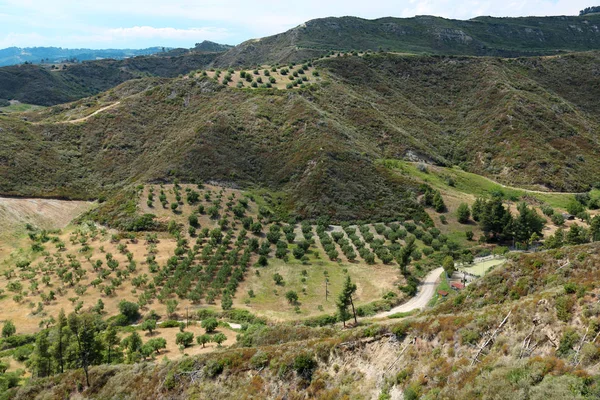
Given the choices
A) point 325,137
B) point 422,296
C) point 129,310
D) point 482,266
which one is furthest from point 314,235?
point 129,310

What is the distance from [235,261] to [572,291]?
176 ft

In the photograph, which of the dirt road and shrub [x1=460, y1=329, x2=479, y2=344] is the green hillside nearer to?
the dirt road

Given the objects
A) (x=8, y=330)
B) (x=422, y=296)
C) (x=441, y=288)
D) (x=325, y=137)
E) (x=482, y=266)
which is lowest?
(x=422, y=296)

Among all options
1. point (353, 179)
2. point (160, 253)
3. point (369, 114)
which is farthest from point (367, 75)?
point (160, 253)

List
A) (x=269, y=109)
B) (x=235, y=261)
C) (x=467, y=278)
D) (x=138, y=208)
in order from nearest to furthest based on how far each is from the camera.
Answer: (x=467, y=278) → (x=235, y=261) → (x=138, y=208) → (x=269, y=109)

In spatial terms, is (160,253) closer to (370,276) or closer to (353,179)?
(370,276)

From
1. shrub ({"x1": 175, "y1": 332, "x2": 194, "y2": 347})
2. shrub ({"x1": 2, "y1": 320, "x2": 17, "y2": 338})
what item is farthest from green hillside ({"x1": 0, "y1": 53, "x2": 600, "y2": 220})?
shrub ({"x1": 2, "y1": 320, "x2": 17, "y2": 338})

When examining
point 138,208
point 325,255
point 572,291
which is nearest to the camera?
point 572,291

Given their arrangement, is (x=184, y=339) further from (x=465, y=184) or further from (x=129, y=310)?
(x=465, y=184)

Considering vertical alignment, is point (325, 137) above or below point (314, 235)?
above

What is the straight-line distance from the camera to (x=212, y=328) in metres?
47.9

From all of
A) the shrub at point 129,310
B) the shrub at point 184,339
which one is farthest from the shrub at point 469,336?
the shrub at point 129,310

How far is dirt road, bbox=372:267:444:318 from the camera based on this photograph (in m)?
53.0

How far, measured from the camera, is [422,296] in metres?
57.2
